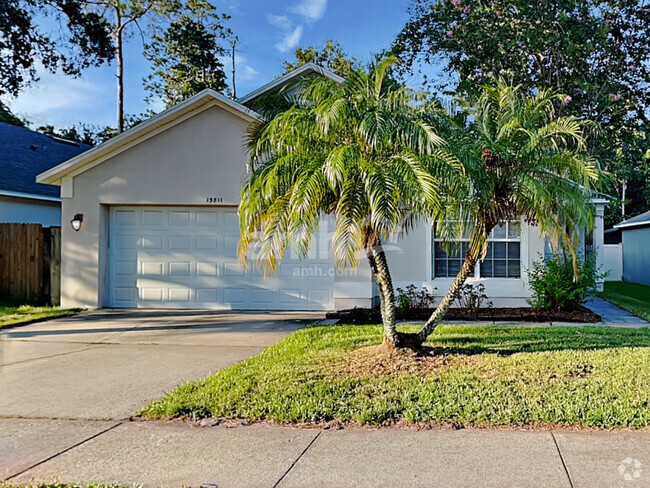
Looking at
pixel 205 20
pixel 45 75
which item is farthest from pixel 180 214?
pixel 205 20

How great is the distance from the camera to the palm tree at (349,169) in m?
5.54

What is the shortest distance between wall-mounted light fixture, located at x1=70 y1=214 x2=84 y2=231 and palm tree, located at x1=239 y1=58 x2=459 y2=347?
22.0 ft

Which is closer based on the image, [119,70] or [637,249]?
[637,249]

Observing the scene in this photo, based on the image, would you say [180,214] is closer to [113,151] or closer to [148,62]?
[113,151]

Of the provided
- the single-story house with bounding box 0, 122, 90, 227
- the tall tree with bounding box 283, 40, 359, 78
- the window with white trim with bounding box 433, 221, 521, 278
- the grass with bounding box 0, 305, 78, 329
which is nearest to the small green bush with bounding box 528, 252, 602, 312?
the window with white trim with bounding box 433, 221, 521, 278

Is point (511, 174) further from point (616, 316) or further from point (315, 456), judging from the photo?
point (616, 316)

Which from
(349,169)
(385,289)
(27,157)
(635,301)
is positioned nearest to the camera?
(349,169)

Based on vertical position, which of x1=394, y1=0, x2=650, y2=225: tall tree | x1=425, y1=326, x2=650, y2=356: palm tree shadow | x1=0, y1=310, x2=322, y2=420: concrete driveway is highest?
x1=394, y1=0, x2=650, y2=225: tall tree

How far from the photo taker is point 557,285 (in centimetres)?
1041

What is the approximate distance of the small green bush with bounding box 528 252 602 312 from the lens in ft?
34.1

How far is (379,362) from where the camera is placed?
244 inches

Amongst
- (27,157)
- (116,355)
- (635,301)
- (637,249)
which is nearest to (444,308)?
(116,355)

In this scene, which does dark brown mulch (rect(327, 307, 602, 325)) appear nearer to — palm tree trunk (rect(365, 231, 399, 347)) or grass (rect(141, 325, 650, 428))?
grass (rect(141, 325, 650, 428))

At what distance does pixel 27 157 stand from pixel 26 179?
2.04 metres
